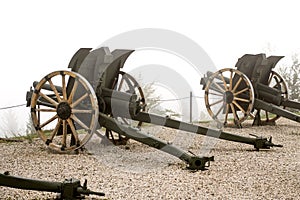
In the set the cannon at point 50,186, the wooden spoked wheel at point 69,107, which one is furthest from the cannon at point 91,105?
the cannon at point 50,186

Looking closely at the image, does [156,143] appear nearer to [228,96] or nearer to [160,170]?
[160,170]

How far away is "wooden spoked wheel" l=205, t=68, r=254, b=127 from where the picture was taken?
346 inches

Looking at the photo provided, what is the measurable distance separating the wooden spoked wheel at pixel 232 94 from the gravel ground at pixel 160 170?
4.98ft

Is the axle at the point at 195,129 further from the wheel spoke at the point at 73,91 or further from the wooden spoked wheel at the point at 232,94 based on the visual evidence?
the wooden spoked wheel at the point at 232,94

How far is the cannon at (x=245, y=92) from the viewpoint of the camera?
29.0 feet

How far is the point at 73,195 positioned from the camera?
3.89 metres

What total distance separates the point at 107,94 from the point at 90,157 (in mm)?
893

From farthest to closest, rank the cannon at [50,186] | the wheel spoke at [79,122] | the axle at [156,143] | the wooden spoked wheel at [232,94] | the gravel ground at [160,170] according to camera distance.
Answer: the wooden spoked wheel at [232,94] < the wheel spoke at [79,122] < the axle at [156,143] < the gravel ground at [160,170] < the cannon at [50,186]

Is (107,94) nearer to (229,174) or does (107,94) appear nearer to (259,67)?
(229,174)

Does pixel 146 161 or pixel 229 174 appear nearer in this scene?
pixel 229 174

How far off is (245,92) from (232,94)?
0.31 meters

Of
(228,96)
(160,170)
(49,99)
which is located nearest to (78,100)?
(49,99)

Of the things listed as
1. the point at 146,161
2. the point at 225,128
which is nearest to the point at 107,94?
the point at 146,161

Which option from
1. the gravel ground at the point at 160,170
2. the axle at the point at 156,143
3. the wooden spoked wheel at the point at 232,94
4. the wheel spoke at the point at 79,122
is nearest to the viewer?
the gravel ground at the point at 160,170
